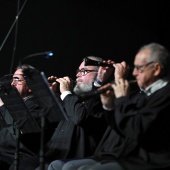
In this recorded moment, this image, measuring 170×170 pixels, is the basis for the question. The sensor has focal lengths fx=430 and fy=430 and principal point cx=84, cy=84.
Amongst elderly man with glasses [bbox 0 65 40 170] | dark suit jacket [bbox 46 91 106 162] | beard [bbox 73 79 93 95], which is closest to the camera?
dark suit jacket [bbox 46 91 106 162]

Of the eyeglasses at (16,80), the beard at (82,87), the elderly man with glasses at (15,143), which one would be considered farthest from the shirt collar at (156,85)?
the eyeglasses at (16,80)

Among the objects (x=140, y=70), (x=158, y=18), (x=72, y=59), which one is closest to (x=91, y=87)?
(x=140, y=70)

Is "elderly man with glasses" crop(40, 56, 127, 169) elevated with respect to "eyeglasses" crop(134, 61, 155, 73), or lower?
A: lower

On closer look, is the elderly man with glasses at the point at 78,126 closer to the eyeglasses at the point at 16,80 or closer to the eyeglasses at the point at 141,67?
the eyeglasses at the point at 141,67

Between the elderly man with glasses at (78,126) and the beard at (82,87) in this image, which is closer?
the elderly man with glasses at (78,126)

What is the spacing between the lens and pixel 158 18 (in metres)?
6.08

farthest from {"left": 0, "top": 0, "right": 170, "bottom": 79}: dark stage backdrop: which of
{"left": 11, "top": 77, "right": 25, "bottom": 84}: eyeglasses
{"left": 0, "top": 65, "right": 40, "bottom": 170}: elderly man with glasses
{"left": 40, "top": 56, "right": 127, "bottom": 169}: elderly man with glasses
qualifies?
{"left": 40, "top": 56, "right": 127, "bottom": 169}: elderly man with glasses

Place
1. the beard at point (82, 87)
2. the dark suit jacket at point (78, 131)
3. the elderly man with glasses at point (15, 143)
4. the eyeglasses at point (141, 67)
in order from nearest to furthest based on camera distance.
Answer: the eyeglasses at point (141, 67), the dark suit jacket at point (78, 131), the beard at point (82, 87), the elderly man with glasses at point (15, 143)

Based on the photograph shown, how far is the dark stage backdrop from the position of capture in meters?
5.78

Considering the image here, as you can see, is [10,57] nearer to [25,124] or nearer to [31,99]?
[31,99]

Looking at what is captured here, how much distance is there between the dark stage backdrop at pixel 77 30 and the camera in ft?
19.0

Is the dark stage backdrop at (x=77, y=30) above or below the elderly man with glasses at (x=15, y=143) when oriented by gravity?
above

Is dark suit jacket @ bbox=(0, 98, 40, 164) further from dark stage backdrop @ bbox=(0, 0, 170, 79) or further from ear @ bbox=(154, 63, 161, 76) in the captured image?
ear @ bbox=(154, 63, 161, 76)

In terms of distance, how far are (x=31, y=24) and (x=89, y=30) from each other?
81cm
